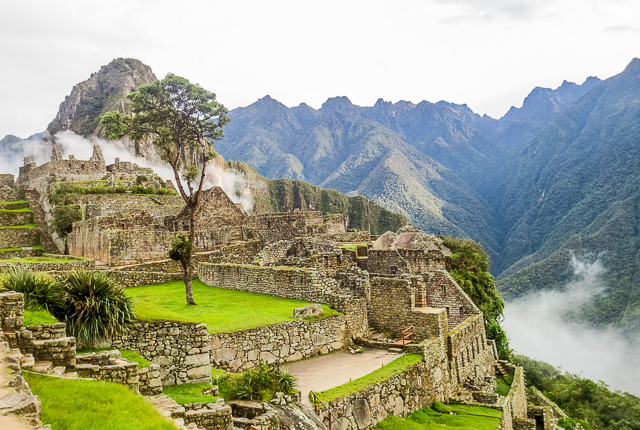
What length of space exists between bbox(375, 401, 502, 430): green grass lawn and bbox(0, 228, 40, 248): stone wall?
31.8 m

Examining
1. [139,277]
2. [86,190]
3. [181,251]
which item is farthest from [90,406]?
[86,190]

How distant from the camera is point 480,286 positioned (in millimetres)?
27344

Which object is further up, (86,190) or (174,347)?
(86,190)

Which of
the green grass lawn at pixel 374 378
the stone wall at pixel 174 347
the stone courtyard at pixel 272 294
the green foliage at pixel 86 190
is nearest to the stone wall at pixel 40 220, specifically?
the stone courtyard at pixel 272 294

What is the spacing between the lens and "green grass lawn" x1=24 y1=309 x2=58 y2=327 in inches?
298

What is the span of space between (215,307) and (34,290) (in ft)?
24.6

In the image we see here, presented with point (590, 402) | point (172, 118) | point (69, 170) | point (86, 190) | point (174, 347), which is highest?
point (69, 170)

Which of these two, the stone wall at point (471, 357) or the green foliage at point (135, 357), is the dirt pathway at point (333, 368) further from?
the stone wall at point (471, 357)

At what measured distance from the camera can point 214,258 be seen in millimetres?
23594

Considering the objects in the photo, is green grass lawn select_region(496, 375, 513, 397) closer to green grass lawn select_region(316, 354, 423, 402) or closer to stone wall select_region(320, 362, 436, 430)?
stone wall select_region(320, 362, 436, 430)

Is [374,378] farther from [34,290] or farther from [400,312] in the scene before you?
[34,290]

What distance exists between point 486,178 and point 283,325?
17784 cm

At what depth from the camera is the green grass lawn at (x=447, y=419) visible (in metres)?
12.7

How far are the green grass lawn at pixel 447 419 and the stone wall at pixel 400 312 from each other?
2747 mm
